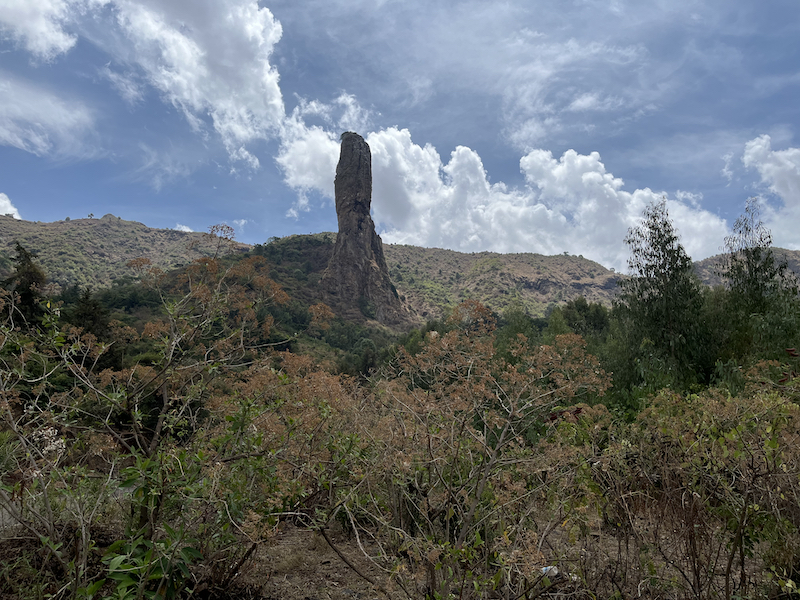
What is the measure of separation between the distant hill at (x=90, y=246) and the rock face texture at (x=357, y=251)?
21923 millimetres

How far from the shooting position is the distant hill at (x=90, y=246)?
73.1 m

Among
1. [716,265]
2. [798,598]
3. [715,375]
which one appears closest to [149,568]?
[798,598]

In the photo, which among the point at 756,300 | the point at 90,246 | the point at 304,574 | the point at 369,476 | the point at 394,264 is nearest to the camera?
the point at 369,476

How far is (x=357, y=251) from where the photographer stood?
8700 cm

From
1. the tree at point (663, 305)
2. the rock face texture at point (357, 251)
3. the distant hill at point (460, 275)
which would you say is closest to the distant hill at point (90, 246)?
the distant hill at point (460, 275)

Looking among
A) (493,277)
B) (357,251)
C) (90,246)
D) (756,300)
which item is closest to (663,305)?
(756,300)

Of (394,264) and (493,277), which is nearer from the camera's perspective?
(493,277)

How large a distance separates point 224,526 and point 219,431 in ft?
4.99

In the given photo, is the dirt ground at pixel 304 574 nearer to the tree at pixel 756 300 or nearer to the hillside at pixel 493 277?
the tree at pixel 756 300

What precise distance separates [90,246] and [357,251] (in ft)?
222

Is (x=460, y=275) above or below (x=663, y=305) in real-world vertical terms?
above

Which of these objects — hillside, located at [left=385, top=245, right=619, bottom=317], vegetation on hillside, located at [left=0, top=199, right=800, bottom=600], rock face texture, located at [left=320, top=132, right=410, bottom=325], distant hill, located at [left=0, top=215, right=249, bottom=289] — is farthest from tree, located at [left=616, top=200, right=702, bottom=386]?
hillside, located at [left=385, top=245, right=619, bottom=317]

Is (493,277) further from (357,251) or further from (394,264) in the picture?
(357,251)

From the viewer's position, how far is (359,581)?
3785 mm
